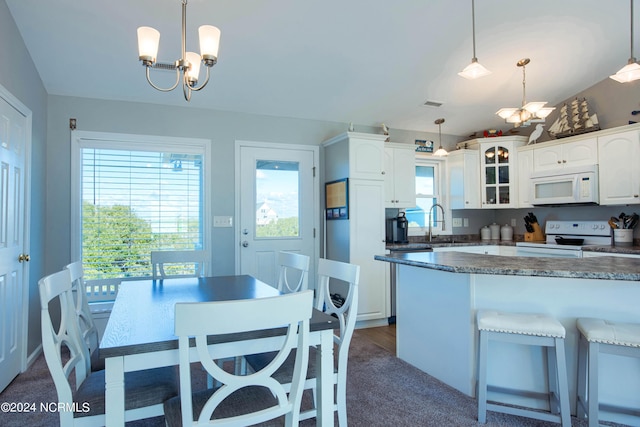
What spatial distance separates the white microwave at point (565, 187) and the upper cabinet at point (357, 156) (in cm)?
196

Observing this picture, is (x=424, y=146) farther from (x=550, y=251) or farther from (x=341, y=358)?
(x=341, y=358)

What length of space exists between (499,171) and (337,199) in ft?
7.36

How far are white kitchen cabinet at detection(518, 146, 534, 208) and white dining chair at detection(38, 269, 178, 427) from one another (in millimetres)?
4463

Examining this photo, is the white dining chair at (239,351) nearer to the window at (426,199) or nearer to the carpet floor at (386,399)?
the carpet floor at (386,399)

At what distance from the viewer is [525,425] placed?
204cm

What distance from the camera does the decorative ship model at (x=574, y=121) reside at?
4.10m

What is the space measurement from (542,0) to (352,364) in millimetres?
3144

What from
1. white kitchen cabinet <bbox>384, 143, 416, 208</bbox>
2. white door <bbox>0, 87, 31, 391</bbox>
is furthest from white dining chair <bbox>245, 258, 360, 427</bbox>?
white kitchen cabinet <bbox>384, 143, 416, 208</bbox>

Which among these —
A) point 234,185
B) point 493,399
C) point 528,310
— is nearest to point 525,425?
point 493,399

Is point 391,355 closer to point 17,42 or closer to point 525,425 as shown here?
point 525,425

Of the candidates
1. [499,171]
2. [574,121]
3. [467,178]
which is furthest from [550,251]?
[574,121]

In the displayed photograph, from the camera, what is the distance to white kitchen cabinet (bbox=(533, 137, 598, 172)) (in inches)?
157

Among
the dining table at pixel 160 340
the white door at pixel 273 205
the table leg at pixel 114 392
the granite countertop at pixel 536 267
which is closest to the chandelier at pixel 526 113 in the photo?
the granite countertop at pixel 536 267

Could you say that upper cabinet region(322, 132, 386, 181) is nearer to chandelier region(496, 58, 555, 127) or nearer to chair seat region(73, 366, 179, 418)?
chandelier region(496, 58, 555, 127)
